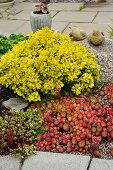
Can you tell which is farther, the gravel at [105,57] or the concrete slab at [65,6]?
the concrete slab at [65,6]

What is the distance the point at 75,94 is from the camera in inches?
172

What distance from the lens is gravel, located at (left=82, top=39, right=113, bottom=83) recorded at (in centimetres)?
483

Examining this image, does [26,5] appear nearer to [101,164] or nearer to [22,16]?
[22,16]

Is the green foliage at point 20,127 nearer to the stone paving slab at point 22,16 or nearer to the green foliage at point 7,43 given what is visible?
the green foliage at point 7,43

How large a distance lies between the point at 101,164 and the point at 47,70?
133cm

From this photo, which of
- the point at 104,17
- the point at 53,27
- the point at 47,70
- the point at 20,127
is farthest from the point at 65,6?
the point at 20,127

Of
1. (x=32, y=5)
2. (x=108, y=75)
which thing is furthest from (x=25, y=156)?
(x=32, y=5)

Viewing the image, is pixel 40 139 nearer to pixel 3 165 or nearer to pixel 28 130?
pixel 28 130

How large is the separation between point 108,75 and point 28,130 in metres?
1.52

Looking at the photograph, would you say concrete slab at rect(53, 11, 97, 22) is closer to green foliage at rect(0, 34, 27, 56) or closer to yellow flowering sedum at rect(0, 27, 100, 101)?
green foliage at rect(0, 34, 27, 56)

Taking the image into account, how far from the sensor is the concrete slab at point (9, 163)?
10.8 ft

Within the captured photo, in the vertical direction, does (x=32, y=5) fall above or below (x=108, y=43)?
below

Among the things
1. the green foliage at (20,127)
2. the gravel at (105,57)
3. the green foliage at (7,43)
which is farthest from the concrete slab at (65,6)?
the green foliage at (20,127)

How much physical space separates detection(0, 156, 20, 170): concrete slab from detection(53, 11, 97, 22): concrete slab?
4.93 metres
